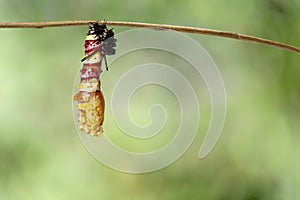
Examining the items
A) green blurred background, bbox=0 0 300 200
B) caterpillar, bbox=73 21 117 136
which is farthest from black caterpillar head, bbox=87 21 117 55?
green blurred background, bbox=0 0 300 200

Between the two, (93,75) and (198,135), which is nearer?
(93,75)

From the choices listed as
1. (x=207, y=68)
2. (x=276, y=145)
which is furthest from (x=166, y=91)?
(x=276, y=145)

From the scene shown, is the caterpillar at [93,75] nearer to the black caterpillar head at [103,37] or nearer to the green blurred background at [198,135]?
the black caterpillar head at [103,37]

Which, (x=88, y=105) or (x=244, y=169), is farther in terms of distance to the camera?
(x=244, y=169)

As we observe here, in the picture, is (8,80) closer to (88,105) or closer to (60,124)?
(60,124)

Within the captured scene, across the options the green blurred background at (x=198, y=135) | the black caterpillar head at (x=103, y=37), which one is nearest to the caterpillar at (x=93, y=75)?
the black caterpillar head at (x=103, y=37)

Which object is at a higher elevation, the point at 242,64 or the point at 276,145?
the point at 242,64

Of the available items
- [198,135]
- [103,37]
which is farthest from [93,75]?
[198,135]

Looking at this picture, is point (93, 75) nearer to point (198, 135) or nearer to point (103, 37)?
point (103, 37)
